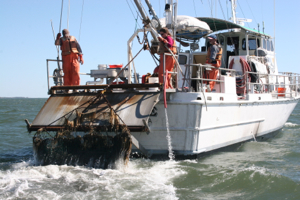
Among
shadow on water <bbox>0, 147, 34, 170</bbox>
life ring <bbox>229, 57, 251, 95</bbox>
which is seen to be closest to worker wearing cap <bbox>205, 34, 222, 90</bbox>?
life ring <bbox>229, 57, 251, 95</bbox>

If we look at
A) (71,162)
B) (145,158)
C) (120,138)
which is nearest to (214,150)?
(145,158)

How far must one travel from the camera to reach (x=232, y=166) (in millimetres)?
8984

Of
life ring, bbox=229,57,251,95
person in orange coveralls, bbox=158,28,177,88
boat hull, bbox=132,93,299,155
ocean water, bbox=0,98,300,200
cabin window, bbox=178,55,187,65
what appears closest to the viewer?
ocean water, bbox=0,98,300,200

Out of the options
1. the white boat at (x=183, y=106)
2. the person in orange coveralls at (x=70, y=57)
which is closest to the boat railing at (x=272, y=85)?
the white boat at (x=183, y=106)

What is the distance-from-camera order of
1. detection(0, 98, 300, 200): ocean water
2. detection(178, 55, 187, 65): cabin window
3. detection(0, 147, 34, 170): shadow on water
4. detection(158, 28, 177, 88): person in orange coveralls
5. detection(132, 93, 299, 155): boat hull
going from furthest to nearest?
detection(178, 55, 187, 65): cabin window < detection(0, 147, 34, 170): shadow on water < detection(158, 28, 177, 88): person in orange coveralls < detection(132, 93, 299, 155): boat hull < detection(0, 98, 300, 200): ocean water

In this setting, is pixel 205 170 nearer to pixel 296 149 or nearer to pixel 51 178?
pixel 51 178

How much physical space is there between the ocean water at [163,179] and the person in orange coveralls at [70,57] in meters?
2.42

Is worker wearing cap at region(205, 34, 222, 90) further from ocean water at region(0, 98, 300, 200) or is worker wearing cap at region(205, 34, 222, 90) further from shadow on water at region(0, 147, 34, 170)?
shadow on water at region(0, 147, 34, 170)

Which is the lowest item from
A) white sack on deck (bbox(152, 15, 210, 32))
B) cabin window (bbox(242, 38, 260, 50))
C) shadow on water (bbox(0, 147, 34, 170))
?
shadow on water (bbox(0, 147, 34, 170))

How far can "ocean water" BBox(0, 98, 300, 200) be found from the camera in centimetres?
679

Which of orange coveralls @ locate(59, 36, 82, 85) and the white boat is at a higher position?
orange coveralls @ locate(59, 36, 82, 85)

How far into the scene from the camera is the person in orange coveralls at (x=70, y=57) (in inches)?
384

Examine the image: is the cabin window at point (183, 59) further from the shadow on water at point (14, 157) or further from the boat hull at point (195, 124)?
the shadow on water at point (14, 157)

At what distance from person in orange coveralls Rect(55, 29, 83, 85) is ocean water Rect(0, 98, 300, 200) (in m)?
2.42
